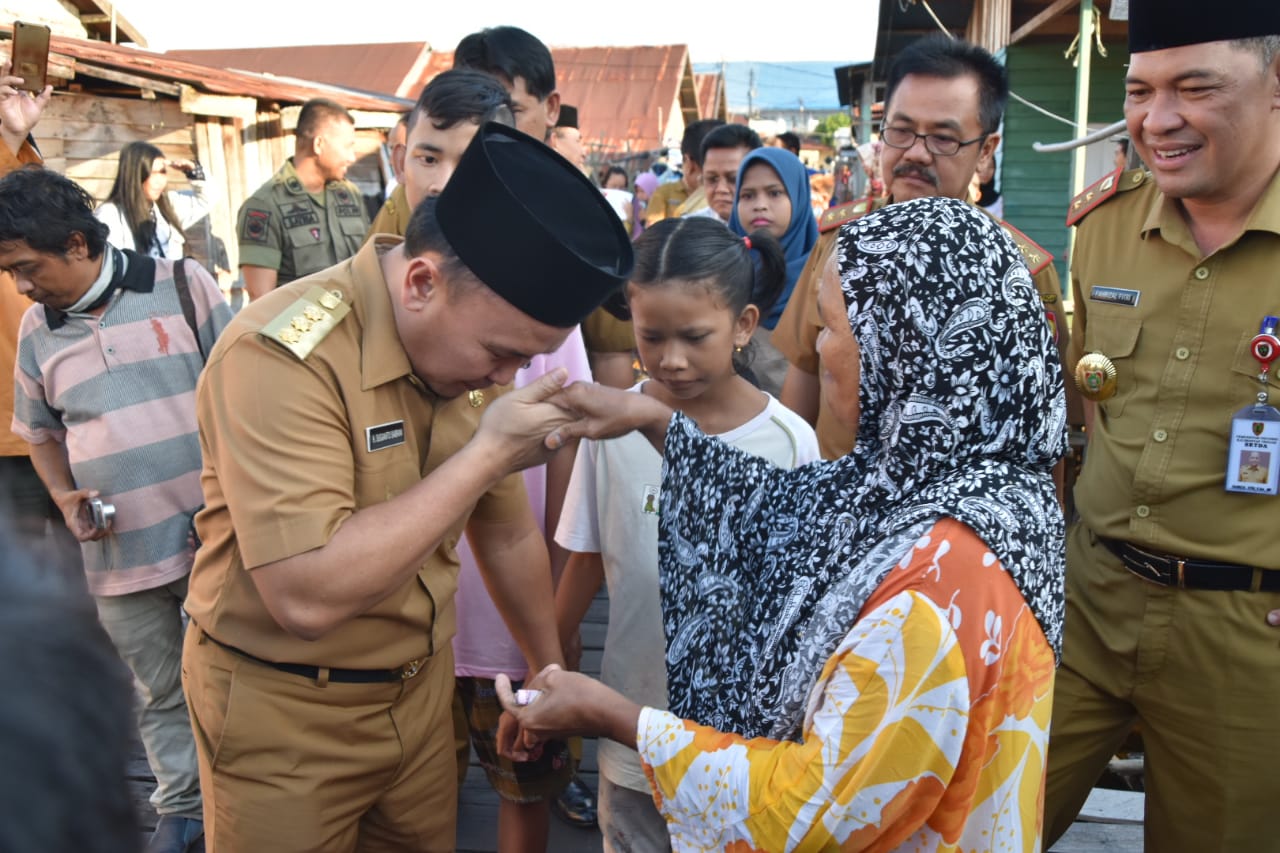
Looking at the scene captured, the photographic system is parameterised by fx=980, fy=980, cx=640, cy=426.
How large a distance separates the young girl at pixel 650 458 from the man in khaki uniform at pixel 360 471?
18.9 inches

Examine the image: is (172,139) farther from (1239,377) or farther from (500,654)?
(1239,377)

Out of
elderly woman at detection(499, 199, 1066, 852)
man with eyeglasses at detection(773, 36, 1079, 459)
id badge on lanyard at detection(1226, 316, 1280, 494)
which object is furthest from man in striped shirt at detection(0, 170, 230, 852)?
id badge on lanyard at detection(1226, 316, 1280, 494)

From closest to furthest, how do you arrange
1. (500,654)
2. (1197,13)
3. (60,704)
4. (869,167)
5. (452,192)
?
(60,704)
(452,192)
(1197,13)
(500,654)
(869,167)

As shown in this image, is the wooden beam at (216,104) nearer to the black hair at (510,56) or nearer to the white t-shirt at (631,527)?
the black hair at (510,56)

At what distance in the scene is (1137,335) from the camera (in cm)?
229

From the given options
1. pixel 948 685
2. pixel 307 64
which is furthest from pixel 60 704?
pixel 307 64

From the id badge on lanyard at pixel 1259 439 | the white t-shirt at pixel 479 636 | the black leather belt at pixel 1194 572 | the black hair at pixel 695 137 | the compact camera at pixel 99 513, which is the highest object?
the black hair at pixel 695 137

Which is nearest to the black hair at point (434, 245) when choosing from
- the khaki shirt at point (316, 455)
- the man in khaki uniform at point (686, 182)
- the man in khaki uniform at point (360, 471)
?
the man in khaki uniform at point (360, 471)

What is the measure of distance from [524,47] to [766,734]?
2.80 m

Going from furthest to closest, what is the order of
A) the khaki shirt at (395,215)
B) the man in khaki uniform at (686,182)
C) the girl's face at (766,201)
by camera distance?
the man in khaki uniform at (686,182), the girl's face at (766,201), the khaki shirt at (395,215)

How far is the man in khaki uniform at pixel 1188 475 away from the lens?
207 cm

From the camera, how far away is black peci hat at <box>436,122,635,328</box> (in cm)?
167

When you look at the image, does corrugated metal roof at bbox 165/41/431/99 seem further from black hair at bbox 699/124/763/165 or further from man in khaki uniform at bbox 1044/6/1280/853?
man in khaki uniform at bbox 1044/6/1280/853

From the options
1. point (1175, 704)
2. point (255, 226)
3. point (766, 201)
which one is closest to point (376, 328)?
point (1175, 704)
